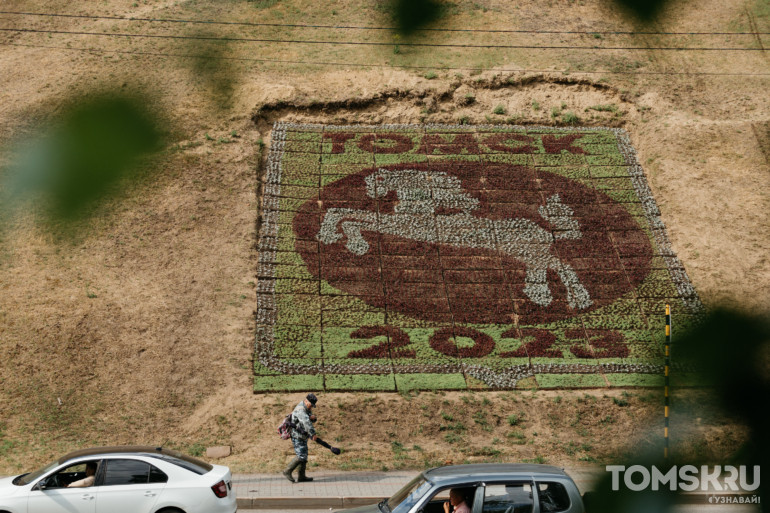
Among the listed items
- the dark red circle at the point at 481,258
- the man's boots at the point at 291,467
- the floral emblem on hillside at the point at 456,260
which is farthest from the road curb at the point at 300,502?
the dark red circle at the point at 481,258

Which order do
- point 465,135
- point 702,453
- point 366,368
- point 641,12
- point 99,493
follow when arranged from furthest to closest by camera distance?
1. point 465,135
2. point 366,368
3. point 99,493
4. point 702,453
5. point 641,12

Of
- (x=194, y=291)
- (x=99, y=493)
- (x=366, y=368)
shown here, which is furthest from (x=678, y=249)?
(x=99, y=493)

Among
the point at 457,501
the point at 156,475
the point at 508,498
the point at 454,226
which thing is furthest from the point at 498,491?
the point at 454,226

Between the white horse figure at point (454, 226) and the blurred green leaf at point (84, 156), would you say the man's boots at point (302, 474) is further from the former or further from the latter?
the blurred green leaf at point (84, 156)

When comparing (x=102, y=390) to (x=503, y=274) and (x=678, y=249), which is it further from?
(x=678, y=249)

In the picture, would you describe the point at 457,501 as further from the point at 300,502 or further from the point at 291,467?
the point at 291,467

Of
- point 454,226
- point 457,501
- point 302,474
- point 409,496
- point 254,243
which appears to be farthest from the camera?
point 454,226
